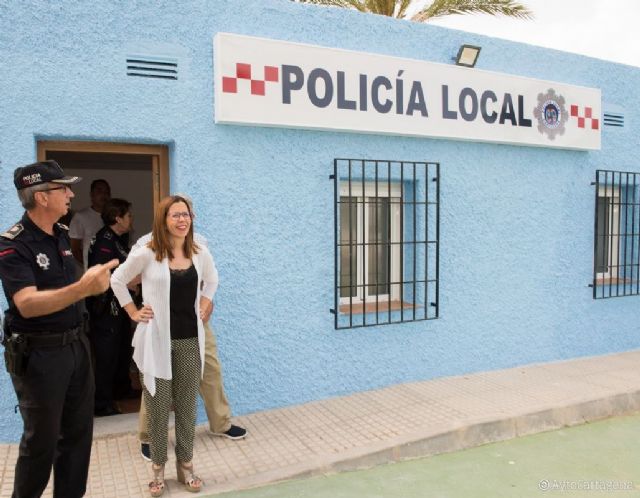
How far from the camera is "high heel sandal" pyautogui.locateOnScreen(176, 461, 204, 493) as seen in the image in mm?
3125

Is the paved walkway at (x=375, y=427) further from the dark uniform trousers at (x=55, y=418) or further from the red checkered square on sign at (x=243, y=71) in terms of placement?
the red checkered square on sign at (x=243, y=71)

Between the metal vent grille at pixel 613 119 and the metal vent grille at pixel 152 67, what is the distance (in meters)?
4.53

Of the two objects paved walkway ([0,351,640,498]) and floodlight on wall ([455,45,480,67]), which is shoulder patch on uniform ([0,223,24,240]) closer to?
paved walkway ([0,351,640,498])

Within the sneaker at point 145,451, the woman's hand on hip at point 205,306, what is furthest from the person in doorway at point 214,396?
the woman's hand on hip at point 205,306

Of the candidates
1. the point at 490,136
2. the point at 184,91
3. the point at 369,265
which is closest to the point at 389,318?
the point at 369,265

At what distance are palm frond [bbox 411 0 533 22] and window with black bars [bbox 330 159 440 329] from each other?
6.00m

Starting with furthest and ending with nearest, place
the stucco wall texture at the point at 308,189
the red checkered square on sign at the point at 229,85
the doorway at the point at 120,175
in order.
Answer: the doorway at the point at 120,175 → the red checkered square on sign at the point at 229,85 → the stucco wall texture at the point at 308,189

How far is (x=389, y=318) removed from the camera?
479 cm

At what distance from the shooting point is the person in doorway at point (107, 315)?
4.18 meters

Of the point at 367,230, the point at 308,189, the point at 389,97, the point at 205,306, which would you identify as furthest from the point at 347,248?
the point at 205,306

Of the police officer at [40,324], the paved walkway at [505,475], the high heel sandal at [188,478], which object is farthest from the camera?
the paved walkway at [505,475]

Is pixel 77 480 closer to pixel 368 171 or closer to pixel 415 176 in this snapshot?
pixel 368 171

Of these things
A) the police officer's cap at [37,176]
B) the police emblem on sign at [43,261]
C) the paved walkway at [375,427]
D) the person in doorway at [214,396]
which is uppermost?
the police officer's cap at [37,176]

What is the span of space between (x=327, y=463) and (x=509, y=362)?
2.71m
